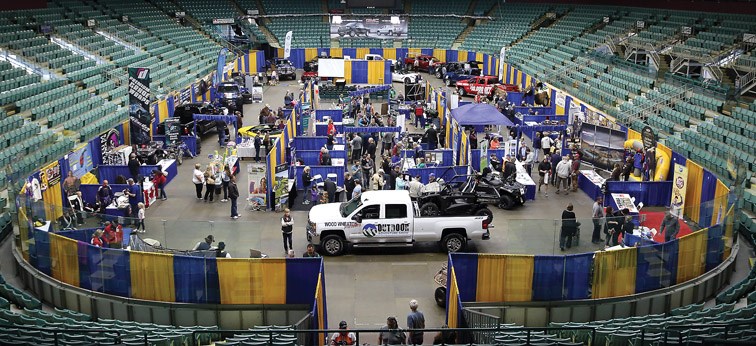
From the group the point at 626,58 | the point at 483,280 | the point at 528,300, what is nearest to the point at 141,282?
the point at 483,280

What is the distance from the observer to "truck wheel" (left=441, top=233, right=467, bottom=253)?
20.0 metres

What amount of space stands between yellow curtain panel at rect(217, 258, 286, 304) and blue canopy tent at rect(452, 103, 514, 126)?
14495mm

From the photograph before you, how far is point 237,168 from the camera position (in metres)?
28.5

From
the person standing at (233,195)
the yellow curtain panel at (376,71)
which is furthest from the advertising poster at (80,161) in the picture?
the yellow curtain panel at (376,71)

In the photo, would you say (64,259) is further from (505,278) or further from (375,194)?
(505,278)

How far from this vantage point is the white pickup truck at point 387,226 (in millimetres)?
19703

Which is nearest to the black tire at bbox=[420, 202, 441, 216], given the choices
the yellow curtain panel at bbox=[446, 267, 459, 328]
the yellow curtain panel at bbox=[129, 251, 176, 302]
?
the yellow curtain panel at bbox=[446, 267, 459, 328]

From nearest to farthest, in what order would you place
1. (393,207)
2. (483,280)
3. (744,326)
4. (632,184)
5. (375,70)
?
1. (744,326)
2. (483,280)
3. (393,207)
4. (632,184)
5. (375,70)

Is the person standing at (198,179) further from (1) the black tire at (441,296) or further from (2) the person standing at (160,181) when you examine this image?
(1) the black tire at (441,296)

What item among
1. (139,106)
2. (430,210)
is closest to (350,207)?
(430,210)

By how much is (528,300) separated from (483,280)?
1.12 meters

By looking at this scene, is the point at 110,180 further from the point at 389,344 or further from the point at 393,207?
the point at 389,344

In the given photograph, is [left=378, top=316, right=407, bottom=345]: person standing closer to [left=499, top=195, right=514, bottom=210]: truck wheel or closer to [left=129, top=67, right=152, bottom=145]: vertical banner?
[left=499, top=195, right=514, bottom=210]: truck wheel

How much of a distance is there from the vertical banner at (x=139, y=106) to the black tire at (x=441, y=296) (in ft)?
53.3
